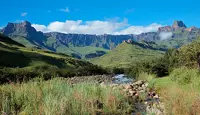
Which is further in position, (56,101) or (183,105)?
(183,105)

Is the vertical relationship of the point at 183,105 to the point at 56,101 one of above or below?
below

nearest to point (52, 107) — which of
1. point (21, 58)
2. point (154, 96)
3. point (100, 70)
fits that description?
point (154, 96)

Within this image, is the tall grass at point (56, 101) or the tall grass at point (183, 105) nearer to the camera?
the tall grass at point (56, 101)

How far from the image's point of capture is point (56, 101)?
9242 mm

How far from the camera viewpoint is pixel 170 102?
11633mm

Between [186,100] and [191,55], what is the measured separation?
125 feet

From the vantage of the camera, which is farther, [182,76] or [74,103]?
[182,76]

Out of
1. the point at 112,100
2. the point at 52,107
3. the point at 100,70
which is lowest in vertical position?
the point at 100,70

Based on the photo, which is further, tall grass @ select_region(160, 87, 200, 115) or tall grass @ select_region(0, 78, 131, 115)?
tall grass @ select_region(160, 87, 200, 115)

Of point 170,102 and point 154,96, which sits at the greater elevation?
point 170,102

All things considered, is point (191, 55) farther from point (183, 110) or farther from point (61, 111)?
point (61, 111)

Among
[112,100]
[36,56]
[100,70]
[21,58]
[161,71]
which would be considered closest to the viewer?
[112,100]

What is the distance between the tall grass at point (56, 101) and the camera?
926 cm

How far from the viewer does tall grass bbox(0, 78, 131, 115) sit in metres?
9.26
